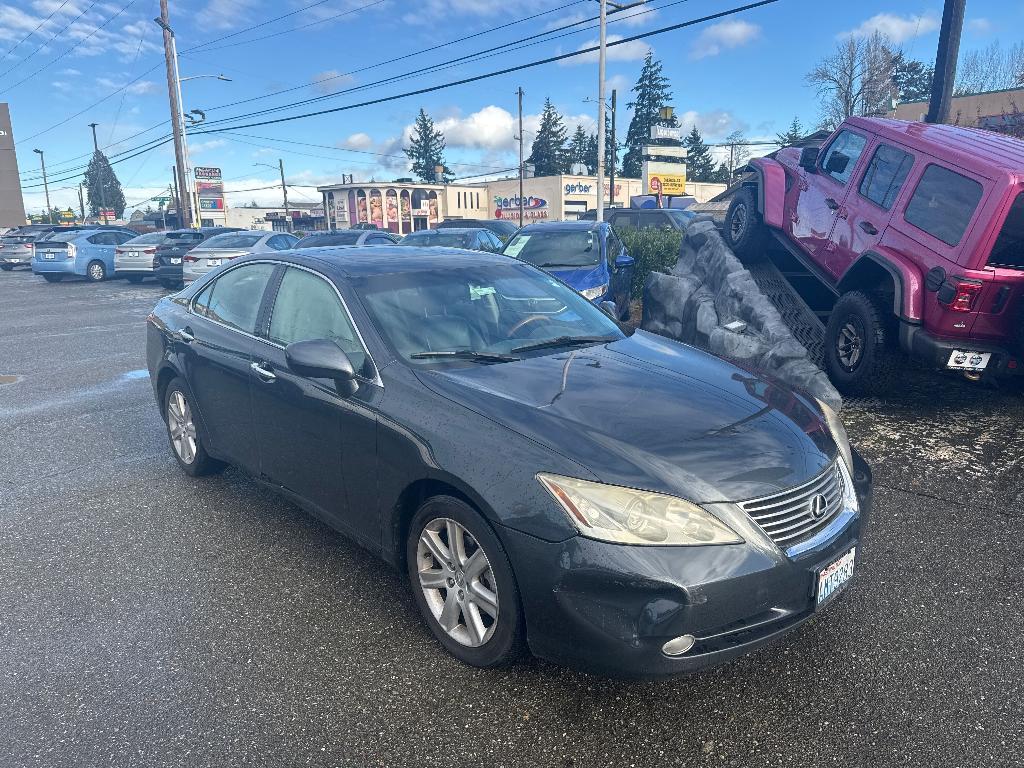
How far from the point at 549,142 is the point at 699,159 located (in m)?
19.5

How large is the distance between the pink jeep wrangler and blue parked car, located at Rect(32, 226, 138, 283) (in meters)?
20.3

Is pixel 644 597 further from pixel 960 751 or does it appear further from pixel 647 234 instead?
pixel 647 234

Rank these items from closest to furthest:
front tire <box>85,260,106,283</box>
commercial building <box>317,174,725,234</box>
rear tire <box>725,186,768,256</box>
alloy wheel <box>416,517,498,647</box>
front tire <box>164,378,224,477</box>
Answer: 1. alloy wheel <box>416,517,498,647</box>
2. front tire <box>164,378,224,477</box>
3. rear tire <box>725,186,768,256</box>
4. front tire <box>85,260,106,283</box>
5. commercial building <box>317,174,725,234</box>

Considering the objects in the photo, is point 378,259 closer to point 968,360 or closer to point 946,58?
point 968,360

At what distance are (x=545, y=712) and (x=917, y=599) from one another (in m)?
1.88

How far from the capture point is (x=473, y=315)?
355 cm

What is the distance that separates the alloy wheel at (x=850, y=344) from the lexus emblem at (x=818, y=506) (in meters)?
4.15

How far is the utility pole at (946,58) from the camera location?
9.99 metres

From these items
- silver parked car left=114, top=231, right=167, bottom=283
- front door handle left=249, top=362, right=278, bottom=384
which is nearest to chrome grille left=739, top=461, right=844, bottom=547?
front door handle left=249, top=362, right=278, bottom=384

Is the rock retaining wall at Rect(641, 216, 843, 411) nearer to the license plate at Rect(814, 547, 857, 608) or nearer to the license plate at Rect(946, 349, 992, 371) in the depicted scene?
the license plate at Rect(946, 349, 992, 371)

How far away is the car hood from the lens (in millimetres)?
2434

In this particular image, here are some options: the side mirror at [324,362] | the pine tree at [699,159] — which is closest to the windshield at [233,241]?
the side mirror at [324,362]

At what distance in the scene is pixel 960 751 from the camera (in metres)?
2.34

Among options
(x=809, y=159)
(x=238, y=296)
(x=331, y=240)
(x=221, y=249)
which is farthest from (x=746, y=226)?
(x=221, y=249)
